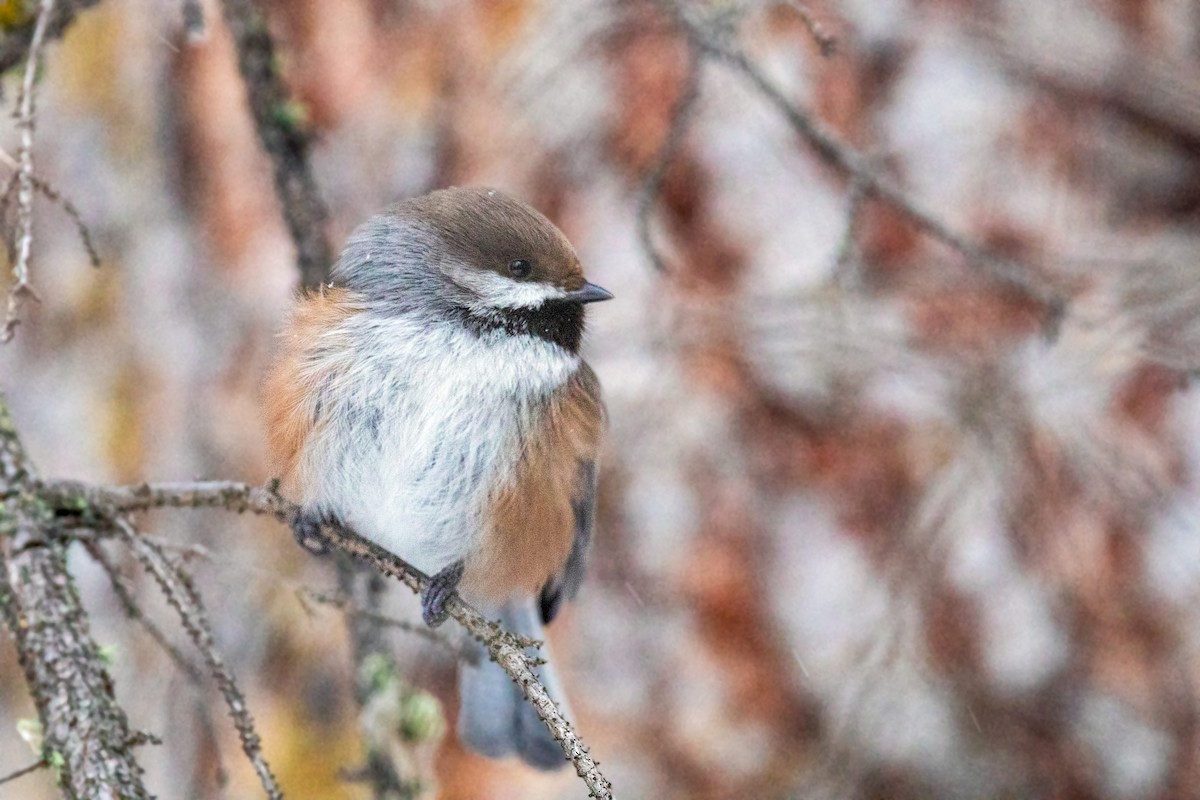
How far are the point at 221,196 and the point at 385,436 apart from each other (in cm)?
240

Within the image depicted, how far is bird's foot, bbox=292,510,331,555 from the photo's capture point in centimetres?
254

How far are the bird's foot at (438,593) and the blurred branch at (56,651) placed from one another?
748mm

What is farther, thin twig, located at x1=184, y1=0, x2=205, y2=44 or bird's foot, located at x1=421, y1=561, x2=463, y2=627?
bird's foot, located at x1=421, y1=561, x2=463, y2=627

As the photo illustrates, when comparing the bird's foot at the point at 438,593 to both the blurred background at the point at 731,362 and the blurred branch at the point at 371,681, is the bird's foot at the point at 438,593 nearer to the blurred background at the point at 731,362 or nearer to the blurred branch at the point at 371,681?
the blurred branch at the point at 371,681

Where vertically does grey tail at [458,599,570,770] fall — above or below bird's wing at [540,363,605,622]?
below

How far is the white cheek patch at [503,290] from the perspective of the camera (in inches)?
99.1

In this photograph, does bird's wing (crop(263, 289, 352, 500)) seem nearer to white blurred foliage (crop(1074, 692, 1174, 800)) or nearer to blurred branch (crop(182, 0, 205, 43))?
blurred branch (crop(182, 0, 205, 43))

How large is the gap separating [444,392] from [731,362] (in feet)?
6.89

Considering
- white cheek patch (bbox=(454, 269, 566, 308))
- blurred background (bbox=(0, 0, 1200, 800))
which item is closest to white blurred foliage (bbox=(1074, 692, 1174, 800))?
blurred background (bbox=(0, 0, 1200, 800))

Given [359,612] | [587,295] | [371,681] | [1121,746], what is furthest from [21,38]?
[1121,746]

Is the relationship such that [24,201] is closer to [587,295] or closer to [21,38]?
[21,38]

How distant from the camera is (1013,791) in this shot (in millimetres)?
3920

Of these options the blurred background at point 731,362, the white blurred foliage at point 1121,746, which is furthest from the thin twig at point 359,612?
the white blurred foliage at point 1121,746

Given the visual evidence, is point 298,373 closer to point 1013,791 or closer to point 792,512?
point 792,512
